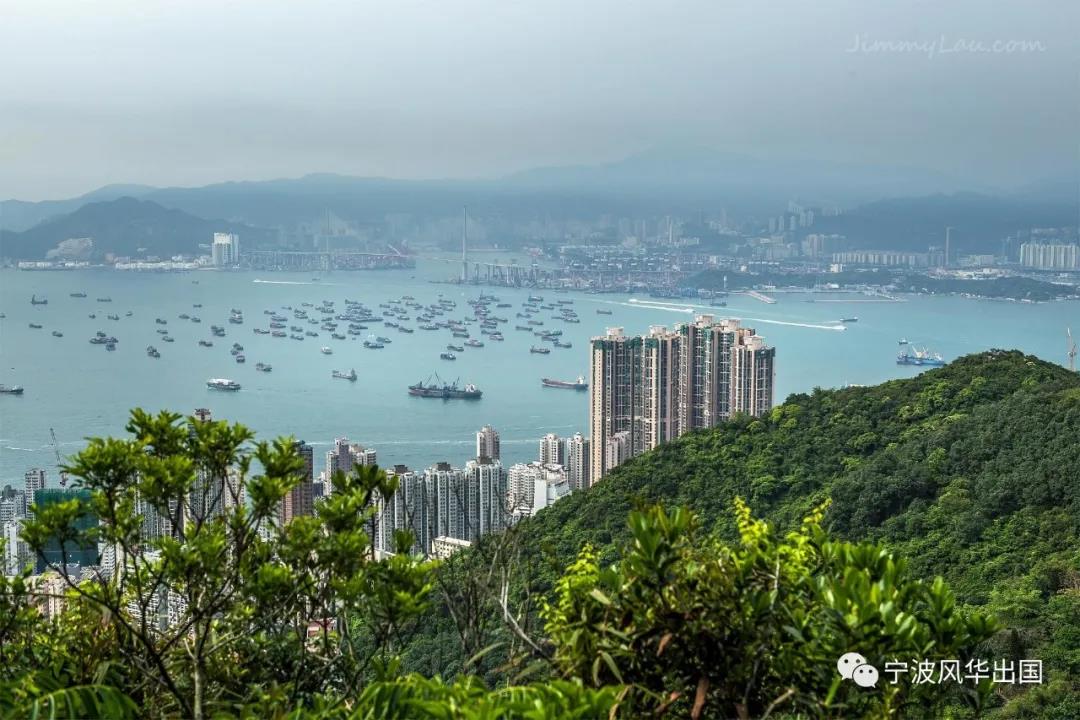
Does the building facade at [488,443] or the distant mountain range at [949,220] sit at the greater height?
the distant mountain range at [949,220]

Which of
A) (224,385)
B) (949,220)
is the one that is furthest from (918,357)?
(224,385)

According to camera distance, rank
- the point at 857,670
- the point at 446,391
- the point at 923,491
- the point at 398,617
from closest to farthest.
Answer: the point at 857,670
the point at 398,617
the point at 923,491
the point at 446,391

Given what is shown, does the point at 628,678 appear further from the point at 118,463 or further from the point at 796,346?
the point at 796,346

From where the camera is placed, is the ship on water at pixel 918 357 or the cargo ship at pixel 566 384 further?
the cargo ship at pixel 566 384

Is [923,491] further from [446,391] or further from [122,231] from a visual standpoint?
[122,231]

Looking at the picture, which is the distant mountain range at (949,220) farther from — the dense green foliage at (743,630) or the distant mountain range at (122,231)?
the dense green foliage at (743,630)

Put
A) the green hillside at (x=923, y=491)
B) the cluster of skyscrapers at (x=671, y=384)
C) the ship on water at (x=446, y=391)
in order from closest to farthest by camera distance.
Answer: the green hillside at (x=923, y=491) < the cluster of skyscrapers at (x=671, y=384) < the ship on water at (x=446, y=391)

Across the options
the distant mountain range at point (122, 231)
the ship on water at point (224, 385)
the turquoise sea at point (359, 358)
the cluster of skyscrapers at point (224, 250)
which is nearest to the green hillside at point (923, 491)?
the turquoise sea at point (359, 358)
